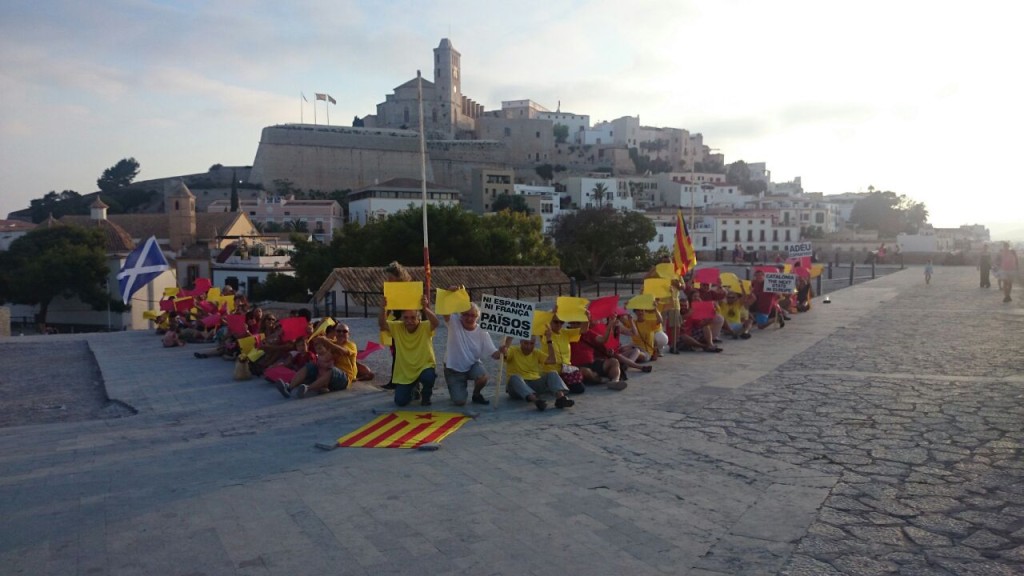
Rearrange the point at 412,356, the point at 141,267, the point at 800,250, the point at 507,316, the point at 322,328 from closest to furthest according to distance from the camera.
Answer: the point at 507,316
the point at 412,356
the point at 322,328
the point at 141,267
the point at 800,250

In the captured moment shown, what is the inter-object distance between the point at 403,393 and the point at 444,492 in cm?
314

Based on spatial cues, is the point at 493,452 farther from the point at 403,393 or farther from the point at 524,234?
the point at 524,234

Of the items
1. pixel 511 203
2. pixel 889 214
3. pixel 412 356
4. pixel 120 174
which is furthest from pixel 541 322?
pixel 120 174

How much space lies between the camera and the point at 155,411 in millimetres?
8703

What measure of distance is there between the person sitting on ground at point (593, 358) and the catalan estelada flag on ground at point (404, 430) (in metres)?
2.18

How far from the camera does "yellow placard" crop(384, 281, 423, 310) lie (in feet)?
27.7

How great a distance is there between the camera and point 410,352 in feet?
28.0

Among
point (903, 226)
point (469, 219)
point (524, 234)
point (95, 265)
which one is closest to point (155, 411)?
point (469, 219)

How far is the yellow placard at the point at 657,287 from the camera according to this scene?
39.0 feet

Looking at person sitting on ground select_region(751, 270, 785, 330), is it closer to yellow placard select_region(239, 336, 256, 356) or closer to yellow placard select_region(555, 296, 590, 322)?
yellow placard select_region(555, 296, 590, 322)

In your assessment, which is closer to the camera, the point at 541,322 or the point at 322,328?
the point at 541,322

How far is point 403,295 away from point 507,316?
4.00ft

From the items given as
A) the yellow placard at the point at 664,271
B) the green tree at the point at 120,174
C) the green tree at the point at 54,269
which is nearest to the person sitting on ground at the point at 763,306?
the yellow placard at the point at 664,271

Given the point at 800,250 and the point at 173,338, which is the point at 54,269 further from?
the point at 800,250
